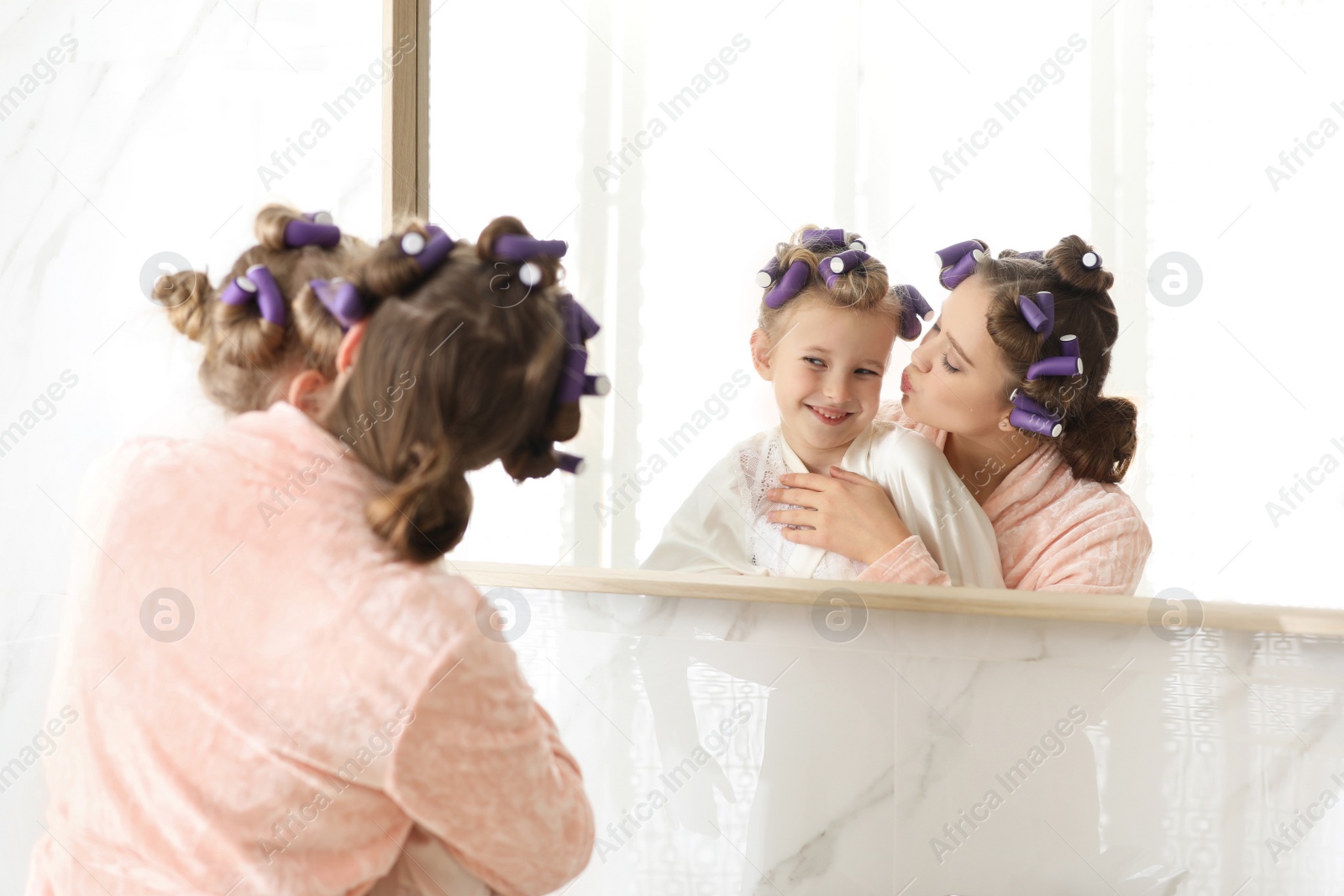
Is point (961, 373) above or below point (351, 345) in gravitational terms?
above

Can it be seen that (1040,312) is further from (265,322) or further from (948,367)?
(265,322)

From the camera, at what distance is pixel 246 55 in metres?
1.13

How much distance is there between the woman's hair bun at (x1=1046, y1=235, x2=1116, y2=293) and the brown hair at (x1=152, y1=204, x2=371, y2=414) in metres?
0.57

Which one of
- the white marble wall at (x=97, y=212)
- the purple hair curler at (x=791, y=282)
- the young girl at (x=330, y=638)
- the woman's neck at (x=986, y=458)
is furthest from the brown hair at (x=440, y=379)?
the white marble wall at (x=97, y=212)

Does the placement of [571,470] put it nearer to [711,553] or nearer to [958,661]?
[711,553]

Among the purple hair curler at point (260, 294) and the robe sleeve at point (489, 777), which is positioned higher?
the purple hair curler at point (260, 294)

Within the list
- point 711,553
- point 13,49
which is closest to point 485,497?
point 711,553

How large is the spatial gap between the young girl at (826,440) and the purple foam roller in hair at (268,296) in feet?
1.40

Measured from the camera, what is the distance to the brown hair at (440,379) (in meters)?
0.59

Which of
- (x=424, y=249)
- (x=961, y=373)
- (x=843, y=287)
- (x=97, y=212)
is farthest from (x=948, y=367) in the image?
(x=97, y=212)

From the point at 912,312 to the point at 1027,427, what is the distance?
0.14m

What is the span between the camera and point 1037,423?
0.87 metres

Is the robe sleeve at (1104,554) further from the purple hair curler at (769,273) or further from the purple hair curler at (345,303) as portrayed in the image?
the purple hair curler at (345,303)

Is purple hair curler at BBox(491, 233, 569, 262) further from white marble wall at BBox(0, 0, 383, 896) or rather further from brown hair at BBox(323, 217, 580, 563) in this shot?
white marble wall at BBox(0, 0, 383, 896)
